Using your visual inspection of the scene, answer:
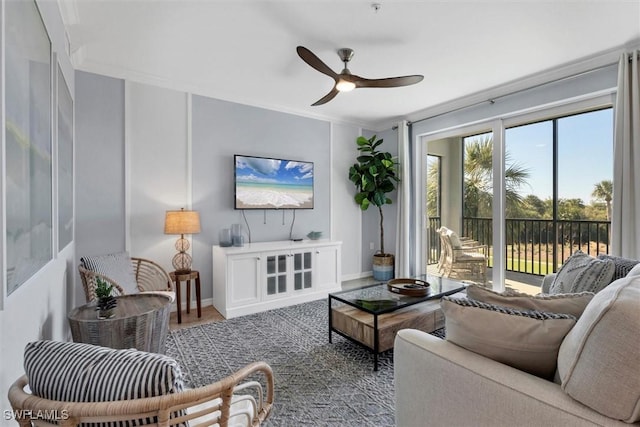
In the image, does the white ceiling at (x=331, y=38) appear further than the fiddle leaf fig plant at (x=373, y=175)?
No

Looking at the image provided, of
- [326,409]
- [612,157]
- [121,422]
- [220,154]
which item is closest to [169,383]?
[121,422]

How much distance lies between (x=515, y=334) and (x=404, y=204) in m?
3.70

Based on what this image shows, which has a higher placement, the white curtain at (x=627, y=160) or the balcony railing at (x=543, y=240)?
the white curtain at (x=627, y=160)

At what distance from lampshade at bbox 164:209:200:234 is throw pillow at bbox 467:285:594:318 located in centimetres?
275

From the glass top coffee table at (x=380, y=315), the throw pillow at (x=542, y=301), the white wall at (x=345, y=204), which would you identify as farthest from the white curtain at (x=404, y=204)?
the throw pillow at (x=542, y=301)

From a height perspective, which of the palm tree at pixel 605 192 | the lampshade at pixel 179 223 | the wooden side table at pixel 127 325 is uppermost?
the palm tree at pixel 605 192

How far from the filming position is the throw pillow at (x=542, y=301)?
113 cm

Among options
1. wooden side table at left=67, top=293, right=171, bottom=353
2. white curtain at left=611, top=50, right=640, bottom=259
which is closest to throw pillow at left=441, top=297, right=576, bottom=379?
wooden side table at left=67, top=293, right=171, bottom=353

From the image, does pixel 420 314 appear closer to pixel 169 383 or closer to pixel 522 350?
pixel 522 350

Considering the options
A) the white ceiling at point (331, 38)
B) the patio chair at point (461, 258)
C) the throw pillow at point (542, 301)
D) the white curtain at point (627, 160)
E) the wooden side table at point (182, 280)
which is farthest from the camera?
the patio chair at point (461, 258)

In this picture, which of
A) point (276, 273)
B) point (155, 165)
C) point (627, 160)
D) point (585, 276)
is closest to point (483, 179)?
point (627, 160)

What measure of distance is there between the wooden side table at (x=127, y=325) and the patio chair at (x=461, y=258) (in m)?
3.64

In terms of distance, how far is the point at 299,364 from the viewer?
7.43ft

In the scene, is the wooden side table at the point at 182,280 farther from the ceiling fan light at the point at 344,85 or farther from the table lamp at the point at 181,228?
the ceiling fan light at the point at 344,85
